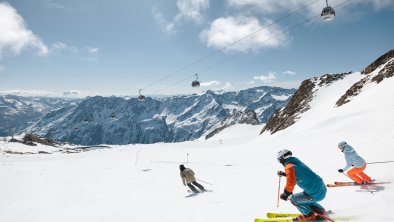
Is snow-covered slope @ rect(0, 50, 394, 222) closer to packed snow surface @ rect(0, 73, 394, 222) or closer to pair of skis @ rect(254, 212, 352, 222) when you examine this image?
packed snow surface @ rect(0, 73, 394, 222)

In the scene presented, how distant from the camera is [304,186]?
8711 millimetres

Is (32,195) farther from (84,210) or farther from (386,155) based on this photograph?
(386,155)

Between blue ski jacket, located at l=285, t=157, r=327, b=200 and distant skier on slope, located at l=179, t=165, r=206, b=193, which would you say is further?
distant skier on slope, located at l=179, t=165, r=206, b=193

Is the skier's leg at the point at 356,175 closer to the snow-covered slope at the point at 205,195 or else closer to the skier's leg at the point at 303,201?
the snow-covered slope at the point at 205,195

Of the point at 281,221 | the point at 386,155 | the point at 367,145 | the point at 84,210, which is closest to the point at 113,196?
the point at 84,210

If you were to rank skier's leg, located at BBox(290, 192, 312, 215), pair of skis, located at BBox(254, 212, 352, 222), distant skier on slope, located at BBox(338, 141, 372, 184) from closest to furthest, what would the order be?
skier's leg, located at BBox(290, 192, 312, 215)
pair of skis, located at BBox(254, 212, 352, 222)
distant skier on slope, located at BBox(338, 141, 372, 184)

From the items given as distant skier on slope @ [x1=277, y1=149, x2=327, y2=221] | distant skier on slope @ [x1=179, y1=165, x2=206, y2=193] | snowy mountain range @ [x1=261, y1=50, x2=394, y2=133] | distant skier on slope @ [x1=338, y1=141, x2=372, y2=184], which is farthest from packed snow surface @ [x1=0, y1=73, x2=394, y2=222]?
snowy mountain range @ [x1=261, y1=50, x2=394, y2=133]

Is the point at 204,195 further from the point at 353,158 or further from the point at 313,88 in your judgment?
the point at 313,88

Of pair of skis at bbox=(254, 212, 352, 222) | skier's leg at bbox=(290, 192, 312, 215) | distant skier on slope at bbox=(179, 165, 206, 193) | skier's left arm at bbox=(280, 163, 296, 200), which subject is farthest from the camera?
distant skier on slope at bbox=(179, 165, 206, 193)

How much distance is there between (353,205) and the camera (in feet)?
33.7

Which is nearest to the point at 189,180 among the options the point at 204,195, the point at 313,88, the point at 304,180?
the point at 204,195

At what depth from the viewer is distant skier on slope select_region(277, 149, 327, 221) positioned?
8586mm

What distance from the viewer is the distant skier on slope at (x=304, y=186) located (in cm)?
859

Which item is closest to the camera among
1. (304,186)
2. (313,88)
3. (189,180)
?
(304,186)
